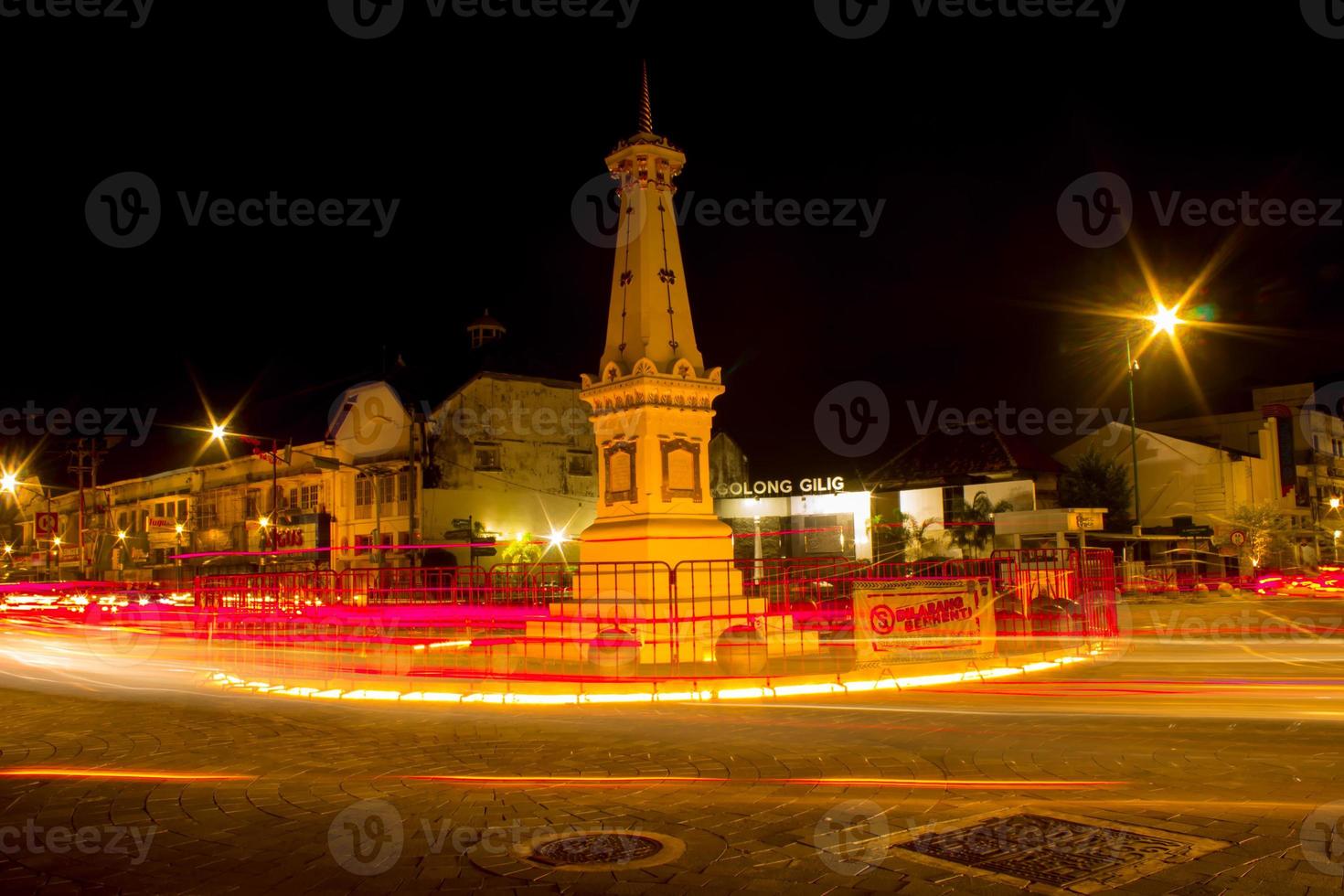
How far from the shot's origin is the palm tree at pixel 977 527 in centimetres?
4462

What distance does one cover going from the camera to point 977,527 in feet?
146

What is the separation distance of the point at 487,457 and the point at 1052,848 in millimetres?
40450

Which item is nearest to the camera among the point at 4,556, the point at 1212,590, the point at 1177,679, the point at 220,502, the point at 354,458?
the point at 1177,679

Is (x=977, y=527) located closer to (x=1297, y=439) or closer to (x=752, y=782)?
(x=1297, y=439)

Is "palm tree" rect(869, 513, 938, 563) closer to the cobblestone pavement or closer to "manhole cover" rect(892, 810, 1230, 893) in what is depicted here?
the cobblestone pavement

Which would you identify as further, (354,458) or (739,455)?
(739,455)

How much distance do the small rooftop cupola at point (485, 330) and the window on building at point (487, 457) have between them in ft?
21.5

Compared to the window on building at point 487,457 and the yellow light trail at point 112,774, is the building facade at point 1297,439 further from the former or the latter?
the yellow light trail at point 112,774

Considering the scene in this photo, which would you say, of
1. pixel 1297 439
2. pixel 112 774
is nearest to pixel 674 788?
pixel 112 774

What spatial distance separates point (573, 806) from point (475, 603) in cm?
974

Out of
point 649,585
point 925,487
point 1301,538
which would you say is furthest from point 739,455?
point 649,585

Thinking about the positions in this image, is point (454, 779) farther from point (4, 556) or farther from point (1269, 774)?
point (4, 556)

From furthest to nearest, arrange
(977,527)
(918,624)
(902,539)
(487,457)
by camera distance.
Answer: (902,539), (977,527), (487,457), (918,624)

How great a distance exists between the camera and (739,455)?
54750 mm
